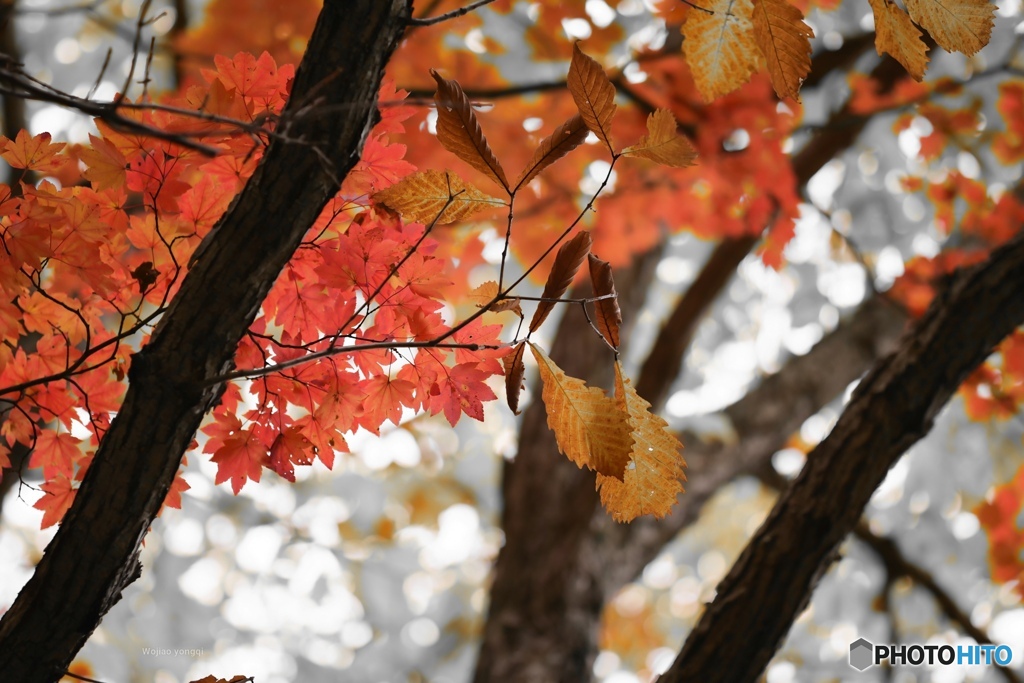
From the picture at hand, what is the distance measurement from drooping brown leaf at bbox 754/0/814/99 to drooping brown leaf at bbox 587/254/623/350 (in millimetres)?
255

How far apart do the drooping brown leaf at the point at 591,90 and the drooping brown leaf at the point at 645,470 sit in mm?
268

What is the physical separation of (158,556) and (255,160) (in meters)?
3.48

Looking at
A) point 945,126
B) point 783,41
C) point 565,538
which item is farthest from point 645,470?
point 945,126

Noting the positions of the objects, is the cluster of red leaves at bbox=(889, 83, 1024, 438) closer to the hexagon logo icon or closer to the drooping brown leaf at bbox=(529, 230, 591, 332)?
the hexagon logo icon

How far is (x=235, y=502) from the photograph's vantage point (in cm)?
384

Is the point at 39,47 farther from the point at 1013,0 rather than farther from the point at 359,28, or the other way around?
the point at 1013,0

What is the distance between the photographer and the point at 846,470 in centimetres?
135

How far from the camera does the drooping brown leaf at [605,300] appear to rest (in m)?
0.73

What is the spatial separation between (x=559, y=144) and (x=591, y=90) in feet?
0.19

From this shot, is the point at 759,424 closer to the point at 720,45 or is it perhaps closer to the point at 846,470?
the point at 846,470

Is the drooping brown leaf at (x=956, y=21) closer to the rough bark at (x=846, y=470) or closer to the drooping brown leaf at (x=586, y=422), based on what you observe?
the drooping brown leaf at (x=586, y=422)

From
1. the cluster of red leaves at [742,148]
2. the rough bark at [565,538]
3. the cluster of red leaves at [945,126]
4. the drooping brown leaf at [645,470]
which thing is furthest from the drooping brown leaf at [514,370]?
the cluster of red leaves at [945,126]

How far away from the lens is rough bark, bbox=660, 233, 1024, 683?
1.27 metres

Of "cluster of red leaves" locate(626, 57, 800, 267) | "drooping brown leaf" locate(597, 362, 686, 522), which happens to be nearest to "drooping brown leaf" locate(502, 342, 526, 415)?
"drooping brown leaf" locate(597, 362, 686, 522)
